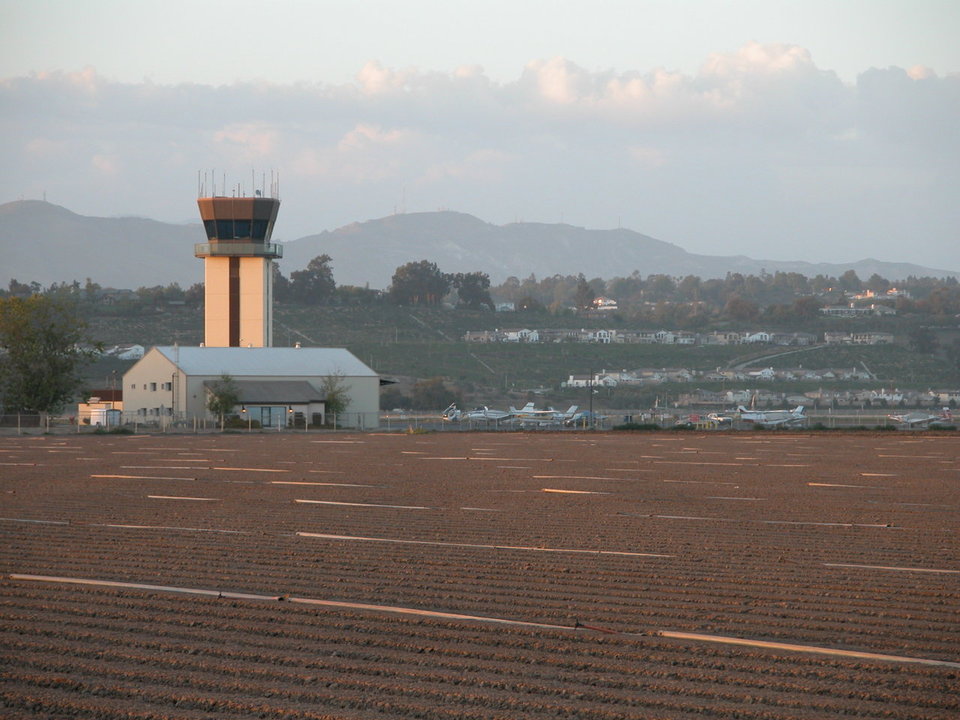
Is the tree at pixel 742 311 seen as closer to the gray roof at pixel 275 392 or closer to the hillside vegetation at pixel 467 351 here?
the hillside vegetation at pixel 467 351

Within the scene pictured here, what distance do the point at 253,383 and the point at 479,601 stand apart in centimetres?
5853

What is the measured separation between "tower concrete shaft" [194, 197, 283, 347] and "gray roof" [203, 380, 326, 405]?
425 inches

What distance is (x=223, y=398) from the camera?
64.6 meters

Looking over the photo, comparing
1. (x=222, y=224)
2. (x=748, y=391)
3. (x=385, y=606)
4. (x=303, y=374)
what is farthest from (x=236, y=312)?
(x=385, y=606)

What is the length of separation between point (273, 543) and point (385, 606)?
14.8ft

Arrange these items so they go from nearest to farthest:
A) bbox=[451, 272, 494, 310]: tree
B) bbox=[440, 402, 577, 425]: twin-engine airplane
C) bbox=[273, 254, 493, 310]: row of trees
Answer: bbox=[440, 402, 577, 425]: twin-engine airplane < bbox=[273, 254, 493, 310]: row of trees < bbox=[451, 272, 494, 310]: tree

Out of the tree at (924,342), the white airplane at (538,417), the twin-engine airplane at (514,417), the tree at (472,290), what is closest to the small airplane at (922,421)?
the twin-engine airplane at (514,417)

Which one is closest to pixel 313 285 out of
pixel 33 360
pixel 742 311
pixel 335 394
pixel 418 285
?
pixel 418 285

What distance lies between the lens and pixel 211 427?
62906 millimetres

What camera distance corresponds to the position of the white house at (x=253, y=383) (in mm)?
67062

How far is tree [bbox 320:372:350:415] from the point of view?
2719 inches

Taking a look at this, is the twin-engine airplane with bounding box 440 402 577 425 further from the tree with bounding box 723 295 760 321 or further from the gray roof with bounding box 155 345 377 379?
the tree with bounding box 723 295 760 321

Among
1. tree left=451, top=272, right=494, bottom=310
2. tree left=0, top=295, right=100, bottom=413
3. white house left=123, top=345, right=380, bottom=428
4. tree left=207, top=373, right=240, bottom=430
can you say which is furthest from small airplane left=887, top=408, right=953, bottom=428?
tree left=451, top=272, right=494, bottom=310

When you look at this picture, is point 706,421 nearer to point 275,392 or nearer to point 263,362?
point 275,392
